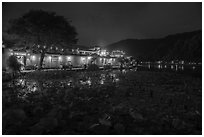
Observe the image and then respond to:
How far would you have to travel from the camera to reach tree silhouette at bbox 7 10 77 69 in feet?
108

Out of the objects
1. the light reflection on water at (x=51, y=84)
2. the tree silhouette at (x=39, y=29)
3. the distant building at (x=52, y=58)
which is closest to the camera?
the light reflection on water at (x=51, y=84)

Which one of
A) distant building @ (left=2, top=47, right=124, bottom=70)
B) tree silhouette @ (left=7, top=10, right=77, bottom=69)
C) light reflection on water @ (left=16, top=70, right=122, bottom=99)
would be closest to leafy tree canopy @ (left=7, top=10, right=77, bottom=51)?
tree silhouette @ (left=7, top=10, right=77, bottom=69)

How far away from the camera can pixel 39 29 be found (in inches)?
1302

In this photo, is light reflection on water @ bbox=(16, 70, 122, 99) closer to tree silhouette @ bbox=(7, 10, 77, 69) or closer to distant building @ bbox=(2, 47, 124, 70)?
distant building @ bbox=(2, 47, 124, 70)

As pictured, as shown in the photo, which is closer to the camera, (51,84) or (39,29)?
(51,84)

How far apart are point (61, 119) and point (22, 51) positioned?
3348 centimetres

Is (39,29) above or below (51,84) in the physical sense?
above

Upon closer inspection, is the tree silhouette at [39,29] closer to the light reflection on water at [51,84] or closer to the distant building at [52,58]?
the distant building at [52,58]

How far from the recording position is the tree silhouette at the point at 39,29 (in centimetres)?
3306

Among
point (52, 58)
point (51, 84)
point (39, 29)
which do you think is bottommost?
point (51, 84)

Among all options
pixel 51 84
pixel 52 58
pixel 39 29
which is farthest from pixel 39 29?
pixel 51 84

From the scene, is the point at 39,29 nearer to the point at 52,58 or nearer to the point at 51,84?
the point at 52,58

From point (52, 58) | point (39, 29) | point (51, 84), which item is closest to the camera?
point (51, 84)

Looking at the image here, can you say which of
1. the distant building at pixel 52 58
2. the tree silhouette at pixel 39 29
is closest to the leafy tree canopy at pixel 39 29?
the tree silhouette at pixel 39 29
